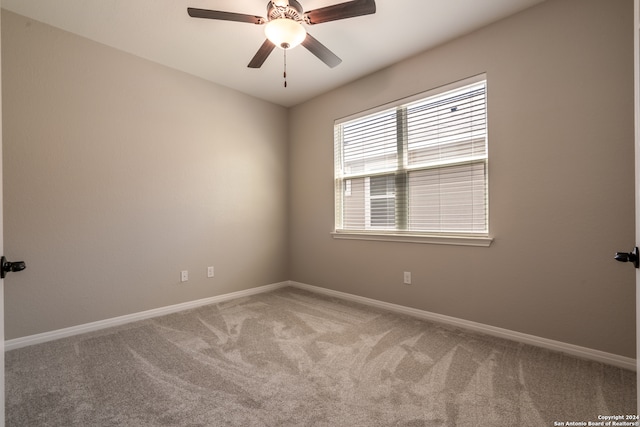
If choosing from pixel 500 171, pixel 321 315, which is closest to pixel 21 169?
pixel 321 315

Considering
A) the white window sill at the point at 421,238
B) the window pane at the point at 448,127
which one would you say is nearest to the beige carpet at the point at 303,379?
the white window sill at the point at 421,238

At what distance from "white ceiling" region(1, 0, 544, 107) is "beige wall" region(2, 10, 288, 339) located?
22 centimetres

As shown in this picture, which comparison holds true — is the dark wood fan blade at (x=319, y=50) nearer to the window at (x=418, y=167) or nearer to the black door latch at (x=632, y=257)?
the window at (x=418, y=167)

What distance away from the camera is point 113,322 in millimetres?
2818

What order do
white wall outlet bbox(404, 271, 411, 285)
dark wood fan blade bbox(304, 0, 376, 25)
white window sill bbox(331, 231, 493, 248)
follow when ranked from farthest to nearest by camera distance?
1. white wall outlet bbox(404, 271, 411, 285)
2. white window sill bbox(331, 231, 493, 248)
3. dark wood fan blade bbox(304, 0, 376, 25)

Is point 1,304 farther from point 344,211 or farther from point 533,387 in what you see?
point 344,211

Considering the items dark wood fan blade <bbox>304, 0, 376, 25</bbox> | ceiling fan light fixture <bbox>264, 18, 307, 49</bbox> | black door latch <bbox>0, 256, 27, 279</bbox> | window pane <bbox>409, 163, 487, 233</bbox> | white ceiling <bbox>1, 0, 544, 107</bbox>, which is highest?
white ceiling <bbox>1, 0, 544, 107</bbox>

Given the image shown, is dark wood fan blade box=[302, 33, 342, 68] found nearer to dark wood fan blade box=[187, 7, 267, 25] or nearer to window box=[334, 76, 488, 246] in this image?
dark wood fan blade box=[187, 7, 267, 25]

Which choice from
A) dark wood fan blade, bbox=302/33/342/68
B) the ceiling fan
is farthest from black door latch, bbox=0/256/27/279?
dark wood fan blade, bbox=302/33/342/68

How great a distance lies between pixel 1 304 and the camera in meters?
1.07

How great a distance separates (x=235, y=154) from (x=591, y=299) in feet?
11.8

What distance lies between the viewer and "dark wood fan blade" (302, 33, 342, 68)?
7.36 feet

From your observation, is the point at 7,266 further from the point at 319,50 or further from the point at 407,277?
the point at 407,277

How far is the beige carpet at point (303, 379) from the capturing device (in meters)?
1.61
